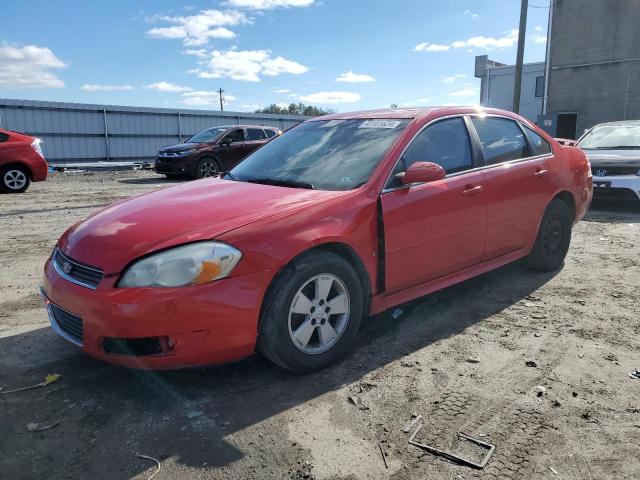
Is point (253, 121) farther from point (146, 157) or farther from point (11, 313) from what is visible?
point (11, 313)

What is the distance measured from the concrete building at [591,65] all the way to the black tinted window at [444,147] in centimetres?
2457

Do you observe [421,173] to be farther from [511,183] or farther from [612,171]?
[612,171]

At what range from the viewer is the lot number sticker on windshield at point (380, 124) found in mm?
3924

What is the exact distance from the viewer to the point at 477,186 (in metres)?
4.09

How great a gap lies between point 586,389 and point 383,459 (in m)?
1.37

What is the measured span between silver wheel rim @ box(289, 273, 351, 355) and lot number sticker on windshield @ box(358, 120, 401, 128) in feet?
4.63

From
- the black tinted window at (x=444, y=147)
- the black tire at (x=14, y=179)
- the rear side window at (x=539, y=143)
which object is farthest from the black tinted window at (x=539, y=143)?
the black tire at (x=14, y=179)

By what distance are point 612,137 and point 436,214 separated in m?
7.93

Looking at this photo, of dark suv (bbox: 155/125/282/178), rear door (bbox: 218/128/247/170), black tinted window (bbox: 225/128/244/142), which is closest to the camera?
dark suv (bbox: 155/125/282/178)

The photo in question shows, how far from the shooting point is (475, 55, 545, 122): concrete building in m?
44.1

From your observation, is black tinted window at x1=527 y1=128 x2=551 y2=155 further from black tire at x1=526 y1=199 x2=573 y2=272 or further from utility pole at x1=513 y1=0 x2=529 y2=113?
utility pole at x1=513 y1=0 x2=529 y2=113

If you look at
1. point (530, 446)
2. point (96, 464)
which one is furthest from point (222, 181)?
point (530, 446)

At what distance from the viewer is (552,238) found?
16.8ft

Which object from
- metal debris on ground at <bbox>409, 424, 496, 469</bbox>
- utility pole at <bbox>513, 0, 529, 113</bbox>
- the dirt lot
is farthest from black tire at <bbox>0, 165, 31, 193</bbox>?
utility pole at <bbox>513, 0, 529, 113</bbox>
